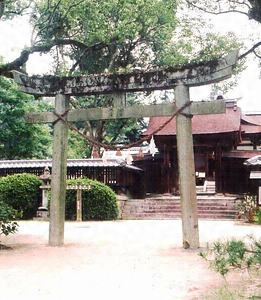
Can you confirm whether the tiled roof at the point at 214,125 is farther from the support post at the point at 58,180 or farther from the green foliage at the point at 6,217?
the green foliage at the point at 6,217

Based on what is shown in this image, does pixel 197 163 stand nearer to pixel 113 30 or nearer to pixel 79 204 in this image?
pixel 113 30

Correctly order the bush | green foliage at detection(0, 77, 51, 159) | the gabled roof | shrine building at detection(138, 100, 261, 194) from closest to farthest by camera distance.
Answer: the bush, shrine building at detection(138, 100, 261, 194), green foliage at detection(0, 77, 51, 159), the gabled roof

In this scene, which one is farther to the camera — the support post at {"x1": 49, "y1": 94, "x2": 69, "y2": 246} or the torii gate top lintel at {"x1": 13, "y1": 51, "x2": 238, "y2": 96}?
the support post at {"x1": 49, "y1": 94, "x2": 69, "y2": 246}

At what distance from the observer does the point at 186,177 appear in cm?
923

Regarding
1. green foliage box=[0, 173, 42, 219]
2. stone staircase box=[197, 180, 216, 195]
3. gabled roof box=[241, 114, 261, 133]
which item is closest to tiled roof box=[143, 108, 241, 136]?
gabled roof box=[241, 114, 261, 133]

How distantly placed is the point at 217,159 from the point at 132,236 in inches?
584

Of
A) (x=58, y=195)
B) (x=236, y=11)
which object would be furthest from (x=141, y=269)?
(x=236, y=11)

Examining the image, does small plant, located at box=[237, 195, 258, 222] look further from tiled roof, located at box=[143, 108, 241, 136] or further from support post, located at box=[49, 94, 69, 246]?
support post, located at box=[49, 94, 69, 246]

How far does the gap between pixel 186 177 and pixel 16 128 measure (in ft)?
62.4

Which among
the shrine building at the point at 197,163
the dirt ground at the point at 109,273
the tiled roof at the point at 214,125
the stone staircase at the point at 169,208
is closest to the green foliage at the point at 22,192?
the shrine building at the point at 197,163

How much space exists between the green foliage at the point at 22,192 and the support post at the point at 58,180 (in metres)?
10.9

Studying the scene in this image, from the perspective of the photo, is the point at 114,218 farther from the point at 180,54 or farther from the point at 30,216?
the point at 180,54

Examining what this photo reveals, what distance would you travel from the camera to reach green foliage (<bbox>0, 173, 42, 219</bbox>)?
2055 cm

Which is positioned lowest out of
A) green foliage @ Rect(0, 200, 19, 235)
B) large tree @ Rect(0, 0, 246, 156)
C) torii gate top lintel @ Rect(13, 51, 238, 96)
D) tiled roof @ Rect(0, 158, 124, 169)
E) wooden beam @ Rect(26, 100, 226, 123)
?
green foliage @ Rect(0, 200, 19, 235)
